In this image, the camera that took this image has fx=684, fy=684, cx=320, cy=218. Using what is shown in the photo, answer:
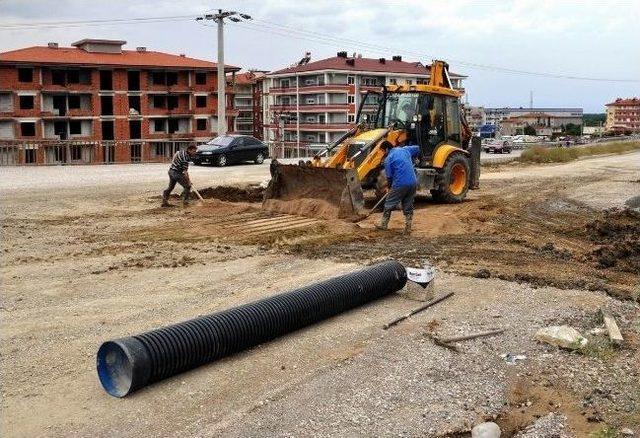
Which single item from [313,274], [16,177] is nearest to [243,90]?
[16,177]

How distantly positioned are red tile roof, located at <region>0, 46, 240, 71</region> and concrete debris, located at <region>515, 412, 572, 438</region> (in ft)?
192

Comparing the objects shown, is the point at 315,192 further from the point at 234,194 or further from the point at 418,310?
the point at 418,310

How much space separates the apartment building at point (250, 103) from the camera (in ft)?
334

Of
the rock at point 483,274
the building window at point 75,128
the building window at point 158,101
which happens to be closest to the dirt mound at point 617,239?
the rock at point 483,274

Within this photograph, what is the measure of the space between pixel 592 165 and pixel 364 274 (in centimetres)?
2829

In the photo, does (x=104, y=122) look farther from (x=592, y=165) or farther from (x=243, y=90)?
(x=243, y=90)

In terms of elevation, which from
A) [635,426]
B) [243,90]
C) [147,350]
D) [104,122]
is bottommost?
[635,426]

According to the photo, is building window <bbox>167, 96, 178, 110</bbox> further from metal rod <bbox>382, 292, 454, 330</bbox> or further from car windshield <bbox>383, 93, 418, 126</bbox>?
metal rod <bbox>382, 292, 454, 330</bbox>

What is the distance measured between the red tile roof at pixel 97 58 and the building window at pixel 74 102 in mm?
3386

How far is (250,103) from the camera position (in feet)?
382

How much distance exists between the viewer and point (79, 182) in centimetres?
2141

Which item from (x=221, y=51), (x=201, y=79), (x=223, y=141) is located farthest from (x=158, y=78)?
(x=223, y=141)

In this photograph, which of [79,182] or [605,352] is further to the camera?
[79,182]

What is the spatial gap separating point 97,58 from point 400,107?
167ft
